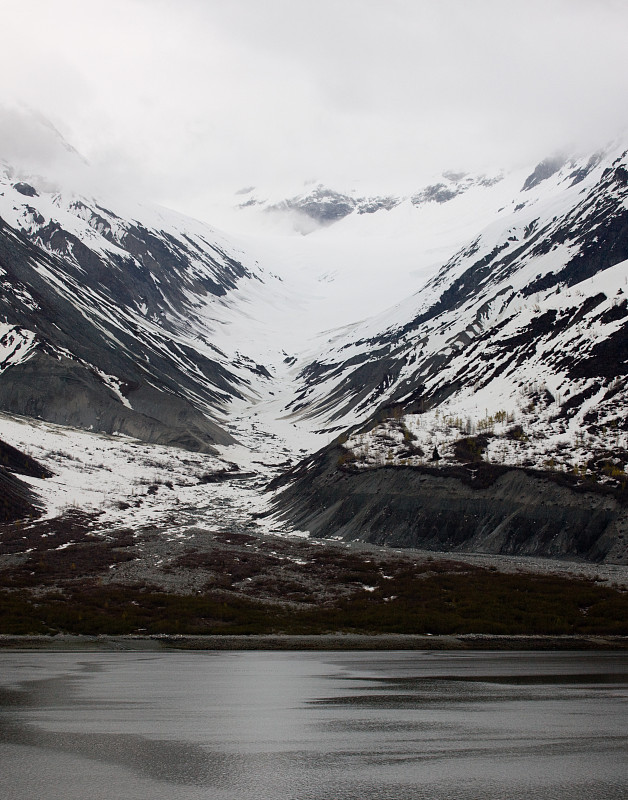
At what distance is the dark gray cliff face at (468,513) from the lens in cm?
7912

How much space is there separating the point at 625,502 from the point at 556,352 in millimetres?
46366

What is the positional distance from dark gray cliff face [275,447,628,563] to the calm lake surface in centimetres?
5134

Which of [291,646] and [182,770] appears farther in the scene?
[291,646]

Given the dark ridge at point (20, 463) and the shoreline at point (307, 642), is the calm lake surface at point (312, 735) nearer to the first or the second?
the shoreline at point (307, 642)

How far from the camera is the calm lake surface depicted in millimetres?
11680

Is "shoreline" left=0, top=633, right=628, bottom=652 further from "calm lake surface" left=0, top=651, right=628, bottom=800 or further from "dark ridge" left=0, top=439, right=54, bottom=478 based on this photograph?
"dark ridge" left=0, top=439, right=54, bottom=478

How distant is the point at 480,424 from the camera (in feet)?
371

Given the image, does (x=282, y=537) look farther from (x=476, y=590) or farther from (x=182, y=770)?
(x=182, y=770)

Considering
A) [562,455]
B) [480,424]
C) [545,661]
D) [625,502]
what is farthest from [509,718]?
[480,424]

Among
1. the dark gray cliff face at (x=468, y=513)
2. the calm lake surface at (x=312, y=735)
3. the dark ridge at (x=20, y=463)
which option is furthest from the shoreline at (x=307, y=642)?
the dark ridge at (x=20, y=463)

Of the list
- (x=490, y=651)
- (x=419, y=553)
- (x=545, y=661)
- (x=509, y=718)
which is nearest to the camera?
(x=509, y=718)

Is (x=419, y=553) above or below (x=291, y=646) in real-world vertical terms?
above

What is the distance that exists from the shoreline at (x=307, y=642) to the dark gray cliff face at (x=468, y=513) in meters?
32.0

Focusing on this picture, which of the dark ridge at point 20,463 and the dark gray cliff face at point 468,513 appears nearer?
the dark gray cliff face at point 468,513
